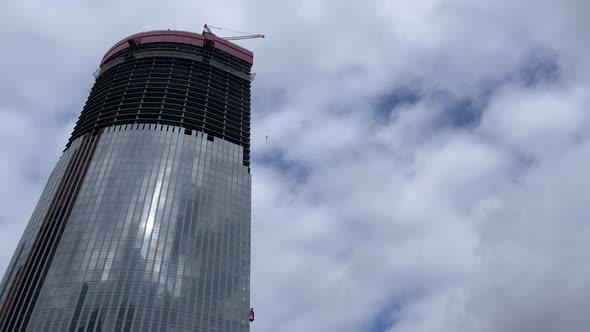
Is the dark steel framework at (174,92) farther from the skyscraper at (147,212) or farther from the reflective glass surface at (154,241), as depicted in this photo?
the reflective glass surface at (154,241)

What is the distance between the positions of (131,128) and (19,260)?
51660mm

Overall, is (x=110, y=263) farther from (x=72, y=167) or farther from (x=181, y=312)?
(x=72, y=167)

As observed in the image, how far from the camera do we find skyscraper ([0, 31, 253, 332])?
381 feet

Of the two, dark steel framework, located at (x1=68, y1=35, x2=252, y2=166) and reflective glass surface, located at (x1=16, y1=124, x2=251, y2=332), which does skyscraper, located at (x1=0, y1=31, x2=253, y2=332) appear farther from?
dark steel framework, located at (x1=68, y1=35, x2=252, y2=166)

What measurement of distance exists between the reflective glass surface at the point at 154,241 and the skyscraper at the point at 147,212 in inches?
11.7

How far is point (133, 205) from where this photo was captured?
135625 mm

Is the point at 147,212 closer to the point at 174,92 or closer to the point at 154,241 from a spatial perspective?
the point at 154,241

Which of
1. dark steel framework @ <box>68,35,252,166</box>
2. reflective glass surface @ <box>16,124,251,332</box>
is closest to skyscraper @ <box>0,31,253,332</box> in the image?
reflective glass surface @ <box>16,124,251,332</box>

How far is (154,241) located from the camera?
422ft

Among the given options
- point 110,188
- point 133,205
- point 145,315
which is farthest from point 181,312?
point 110,188

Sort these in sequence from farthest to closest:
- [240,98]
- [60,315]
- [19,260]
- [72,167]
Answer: [240,98] → [72,167] → [19,260] → [60,315]

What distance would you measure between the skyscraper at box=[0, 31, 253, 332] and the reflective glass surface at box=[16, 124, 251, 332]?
297 mm

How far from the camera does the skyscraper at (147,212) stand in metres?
116

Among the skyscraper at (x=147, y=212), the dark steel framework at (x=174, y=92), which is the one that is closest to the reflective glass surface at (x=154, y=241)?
the skyscraper at (x=147, y=212)
